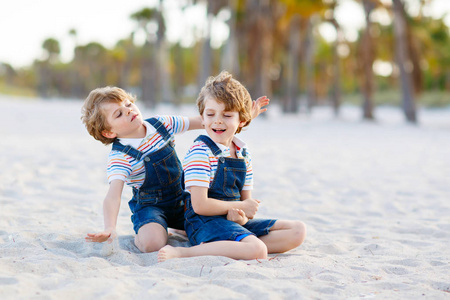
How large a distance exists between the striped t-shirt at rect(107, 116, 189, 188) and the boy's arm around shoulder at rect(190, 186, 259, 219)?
18.9 inches

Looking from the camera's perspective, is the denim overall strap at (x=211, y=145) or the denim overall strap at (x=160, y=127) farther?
the denim overall strap at (x=160, y=127)

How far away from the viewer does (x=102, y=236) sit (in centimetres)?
274

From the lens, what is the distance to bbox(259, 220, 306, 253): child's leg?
3162 millimetres

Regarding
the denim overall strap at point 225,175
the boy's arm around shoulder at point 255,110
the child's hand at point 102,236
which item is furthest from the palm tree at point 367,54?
the child's hand at point 102,236

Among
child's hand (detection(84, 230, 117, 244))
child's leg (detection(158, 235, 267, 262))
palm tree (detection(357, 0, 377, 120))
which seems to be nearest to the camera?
child's hand (detection(84, 230, 117, 244))

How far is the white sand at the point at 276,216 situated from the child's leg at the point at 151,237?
3.9 inches

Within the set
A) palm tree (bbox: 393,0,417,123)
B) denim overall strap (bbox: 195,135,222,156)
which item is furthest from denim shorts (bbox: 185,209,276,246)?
palm tree (bbox: 393,0,417,123)

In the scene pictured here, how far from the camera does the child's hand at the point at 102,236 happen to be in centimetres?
272

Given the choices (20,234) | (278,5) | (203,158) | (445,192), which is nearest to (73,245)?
(20,234)

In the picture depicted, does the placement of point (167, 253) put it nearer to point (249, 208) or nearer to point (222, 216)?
point (222, 216)

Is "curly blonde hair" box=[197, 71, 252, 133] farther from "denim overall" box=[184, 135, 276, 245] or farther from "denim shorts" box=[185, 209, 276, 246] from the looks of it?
"denim shorts" box=[185, 209, 276, 246]

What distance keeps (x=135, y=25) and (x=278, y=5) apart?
62.3 feet

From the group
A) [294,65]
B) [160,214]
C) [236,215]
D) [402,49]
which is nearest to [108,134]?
[160,214]

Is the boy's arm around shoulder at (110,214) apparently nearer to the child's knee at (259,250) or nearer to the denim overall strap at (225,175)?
the denim overall strap at (225,175)
